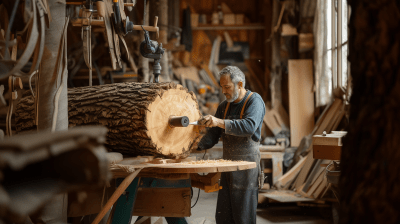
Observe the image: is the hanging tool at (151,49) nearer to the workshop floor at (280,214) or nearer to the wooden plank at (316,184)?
the workshop floor at (280,214)

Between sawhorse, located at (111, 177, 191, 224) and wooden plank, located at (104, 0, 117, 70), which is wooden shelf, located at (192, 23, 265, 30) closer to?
wooden plank, located at (104, 0, 117, 70)

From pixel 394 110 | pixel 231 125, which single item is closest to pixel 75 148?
pixel 394 110

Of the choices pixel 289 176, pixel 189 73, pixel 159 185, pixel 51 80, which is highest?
pixel 189 73

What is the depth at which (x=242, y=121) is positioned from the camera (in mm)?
3006

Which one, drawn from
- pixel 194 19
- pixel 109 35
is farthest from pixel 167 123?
pixel 194 19

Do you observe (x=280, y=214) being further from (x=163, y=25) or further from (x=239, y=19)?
(x=239, y=19)

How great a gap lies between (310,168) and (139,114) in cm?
332

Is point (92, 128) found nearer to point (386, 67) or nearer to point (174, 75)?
point (386, 67)

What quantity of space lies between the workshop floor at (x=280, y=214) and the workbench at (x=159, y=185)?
1911mm

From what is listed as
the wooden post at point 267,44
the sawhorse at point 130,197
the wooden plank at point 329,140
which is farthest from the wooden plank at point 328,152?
the wooden post at point 267,44

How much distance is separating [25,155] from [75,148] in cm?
14

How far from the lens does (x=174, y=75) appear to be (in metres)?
7.63

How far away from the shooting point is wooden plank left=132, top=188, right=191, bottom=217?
2.56 m

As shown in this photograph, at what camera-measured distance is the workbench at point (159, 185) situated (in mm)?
2307
